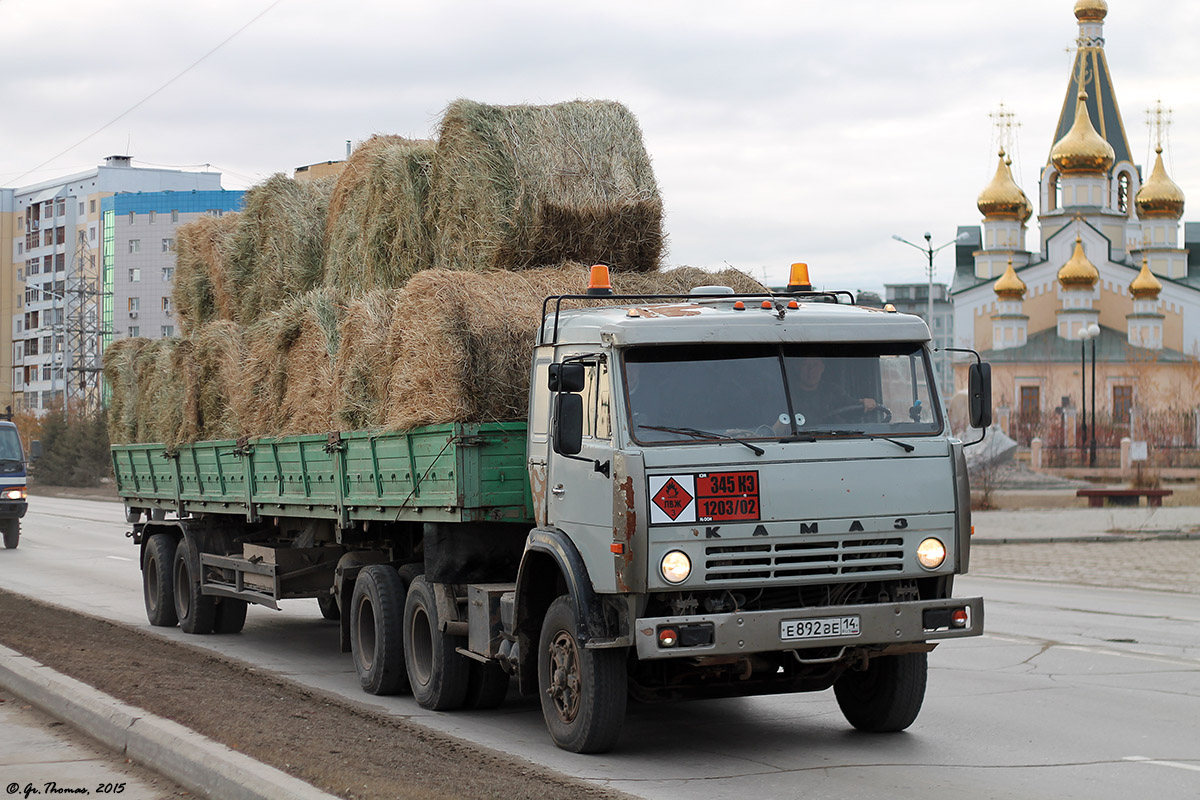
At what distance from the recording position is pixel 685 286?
34.3 ft

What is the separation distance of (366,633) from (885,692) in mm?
3889

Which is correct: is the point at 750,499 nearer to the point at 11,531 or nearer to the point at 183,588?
the point at 183,588

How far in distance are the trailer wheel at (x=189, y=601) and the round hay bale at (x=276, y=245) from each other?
2449 mm

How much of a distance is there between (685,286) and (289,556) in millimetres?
4312

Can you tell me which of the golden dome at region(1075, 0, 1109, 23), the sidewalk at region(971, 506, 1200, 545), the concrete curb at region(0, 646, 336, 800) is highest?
the golden dome at region(1075, 0, 1109, 23)

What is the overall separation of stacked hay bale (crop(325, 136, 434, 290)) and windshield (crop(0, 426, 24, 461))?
18.3 meters

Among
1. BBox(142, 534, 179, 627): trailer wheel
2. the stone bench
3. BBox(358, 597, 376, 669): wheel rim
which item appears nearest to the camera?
BBox(358, 597, 376, 669): wheel rim

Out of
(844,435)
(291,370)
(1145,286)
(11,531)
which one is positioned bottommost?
(11,531)

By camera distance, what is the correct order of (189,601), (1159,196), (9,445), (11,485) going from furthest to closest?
(1159,196) → (9,445) → (11,485) → (189,601)

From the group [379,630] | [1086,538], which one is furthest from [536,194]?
[1086,538]

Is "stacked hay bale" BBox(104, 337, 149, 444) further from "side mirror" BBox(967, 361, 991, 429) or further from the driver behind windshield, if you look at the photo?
"side mirror" BBox(967, 361, 991, 429)

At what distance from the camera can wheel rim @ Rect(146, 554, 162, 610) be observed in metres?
15.1

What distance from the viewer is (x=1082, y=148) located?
78000 millimetres

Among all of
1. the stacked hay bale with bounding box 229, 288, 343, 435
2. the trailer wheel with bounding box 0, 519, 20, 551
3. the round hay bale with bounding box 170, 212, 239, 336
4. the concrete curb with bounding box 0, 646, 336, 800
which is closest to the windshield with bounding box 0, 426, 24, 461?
the trailer wheel with bounding box 0, 519, 20, 551
